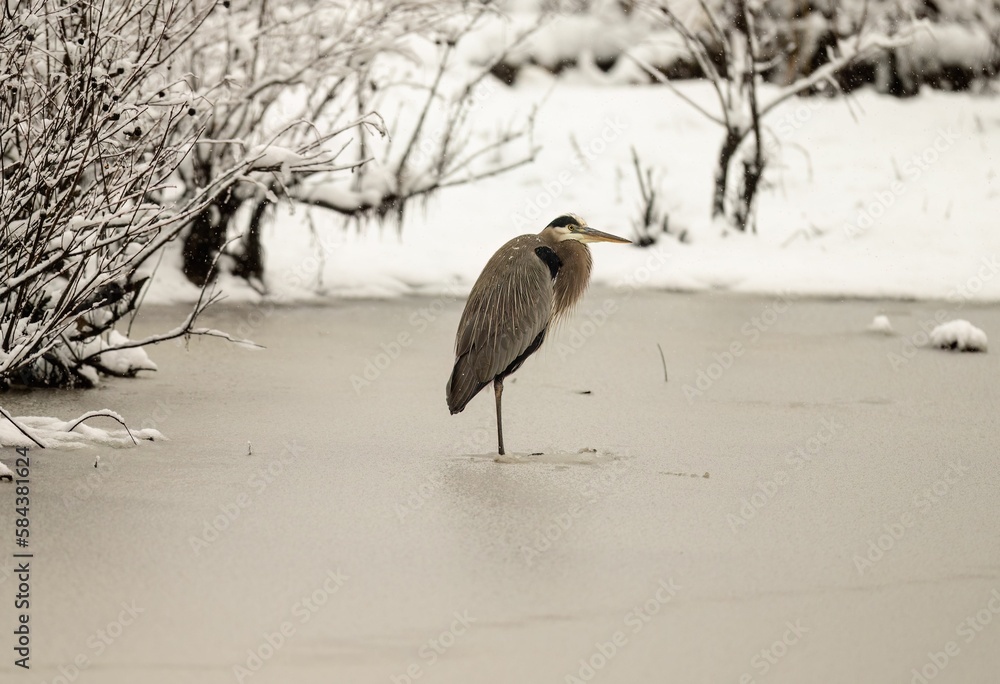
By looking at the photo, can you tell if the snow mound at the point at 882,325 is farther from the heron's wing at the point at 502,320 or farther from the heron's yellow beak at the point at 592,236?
the heron's wing at the point at 502,320

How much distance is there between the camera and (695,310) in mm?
6996

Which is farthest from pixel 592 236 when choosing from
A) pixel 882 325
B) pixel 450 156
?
pixel 450 156

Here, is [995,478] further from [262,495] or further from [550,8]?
[550,8]

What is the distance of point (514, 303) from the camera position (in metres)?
4.28

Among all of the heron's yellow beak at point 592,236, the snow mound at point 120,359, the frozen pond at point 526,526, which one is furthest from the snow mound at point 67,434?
the heron's yellow beak at point 592,236

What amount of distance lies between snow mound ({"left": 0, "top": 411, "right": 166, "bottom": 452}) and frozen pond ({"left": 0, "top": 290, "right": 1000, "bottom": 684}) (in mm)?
77

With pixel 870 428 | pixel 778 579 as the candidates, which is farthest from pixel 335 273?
pixel 778 579

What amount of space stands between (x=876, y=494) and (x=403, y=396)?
1.87m

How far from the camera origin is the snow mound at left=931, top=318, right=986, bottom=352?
19.5ft

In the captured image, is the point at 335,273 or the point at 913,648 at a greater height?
the point at 913,648

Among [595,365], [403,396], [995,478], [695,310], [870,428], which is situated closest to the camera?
[995,478]

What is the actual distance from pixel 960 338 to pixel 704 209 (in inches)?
146

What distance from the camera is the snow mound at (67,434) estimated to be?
12.7 ft

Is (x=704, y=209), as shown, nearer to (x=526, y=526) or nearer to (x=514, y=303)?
(x=514, y=303)
